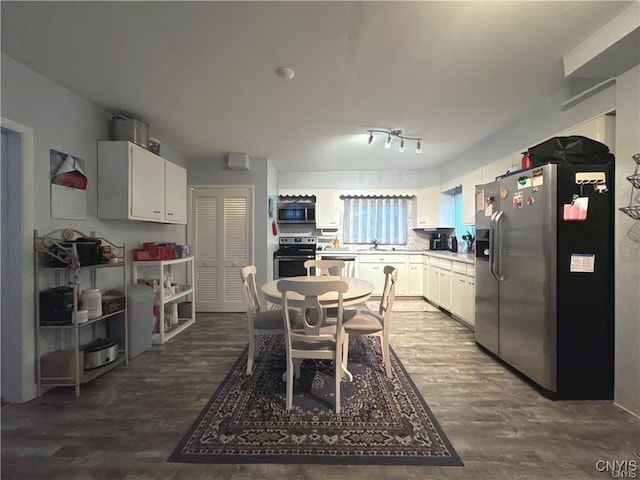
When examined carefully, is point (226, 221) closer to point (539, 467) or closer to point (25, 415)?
point (25, 415)

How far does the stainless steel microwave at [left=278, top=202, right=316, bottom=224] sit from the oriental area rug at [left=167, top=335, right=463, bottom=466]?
3.34m

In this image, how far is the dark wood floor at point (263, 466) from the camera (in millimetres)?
1508

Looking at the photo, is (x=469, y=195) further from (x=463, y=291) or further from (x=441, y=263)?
(x=463, y=291)

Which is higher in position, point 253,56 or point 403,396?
point 253,56

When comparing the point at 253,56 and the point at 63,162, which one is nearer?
the point at 253,56

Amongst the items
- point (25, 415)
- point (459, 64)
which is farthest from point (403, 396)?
point (25, 415)

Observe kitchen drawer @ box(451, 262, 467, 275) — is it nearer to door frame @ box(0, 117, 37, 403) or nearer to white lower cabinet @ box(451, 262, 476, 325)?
white lower cabinet @ box(451, 262, 476, 325)

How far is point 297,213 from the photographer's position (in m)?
5.53

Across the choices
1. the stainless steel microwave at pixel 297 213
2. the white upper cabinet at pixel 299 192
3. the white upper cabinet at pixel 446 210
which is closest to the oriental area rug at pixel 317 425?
the stainless steel microwave at pixel 297 213

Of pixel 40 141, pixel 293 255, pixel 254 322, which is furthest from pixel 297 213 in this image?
pixel 40 141

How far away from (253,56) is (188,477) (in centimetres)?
256

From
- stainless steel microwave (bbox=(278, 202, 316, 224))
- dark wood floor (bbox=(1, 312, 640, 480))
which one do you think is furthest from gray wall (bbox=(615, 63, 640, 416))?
stainless steel microwave (bbox=(278, 202, 316, 224))

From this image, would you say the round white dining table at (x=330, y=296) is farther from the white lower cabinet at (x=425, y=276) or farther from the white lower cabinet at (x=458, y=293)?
the white lower cabinet at (x=425, y=276)

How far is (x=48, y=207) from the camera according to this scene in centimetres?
232
